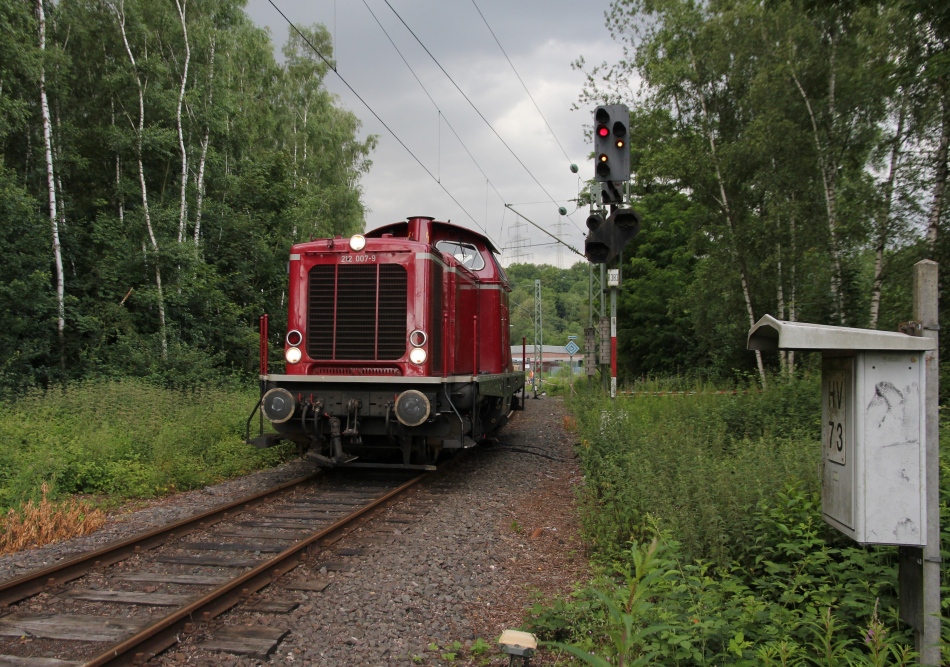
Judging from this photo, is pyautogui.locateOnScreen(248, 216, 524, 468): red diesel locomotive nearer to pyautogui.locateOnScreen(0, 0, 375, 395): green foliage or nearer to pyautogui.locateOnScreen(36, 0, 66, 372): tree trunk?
pyautogui.locateOnScreen(0, 0, 375, 395): green foliage

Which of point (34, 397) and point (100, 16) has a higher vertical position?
point (100, 16)

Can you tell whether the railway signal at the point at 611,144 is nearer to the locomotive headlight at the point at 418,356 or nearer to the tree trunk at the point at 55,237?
the locomotive headlight at the point at 418,356

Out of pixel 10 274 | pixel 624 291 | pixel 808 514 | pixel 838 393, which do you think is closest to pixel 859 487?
pixel 838 393

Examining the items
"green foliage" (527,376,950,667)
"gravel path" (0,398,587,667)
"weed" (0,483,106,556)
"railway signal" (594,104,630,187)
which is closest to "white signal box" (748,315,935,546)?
"green foliage" (527,376,950,667)

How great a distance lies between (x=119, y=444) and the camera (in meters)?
8.65

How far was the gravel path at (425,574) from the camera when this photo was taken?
356cm

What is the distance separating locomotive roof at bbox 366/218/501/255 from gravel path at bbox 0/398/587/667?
3698 mm

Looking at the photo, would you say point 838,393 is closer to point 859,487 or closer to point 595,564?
point 859,487

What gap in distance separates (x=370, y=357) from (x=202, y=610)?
417 centimetres

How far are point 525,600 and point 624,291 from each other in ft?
77.0

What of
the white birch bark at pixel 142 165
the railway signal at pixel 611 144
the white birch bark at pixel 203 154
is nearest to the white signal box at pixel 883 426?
the railway signal at pixel 611 144

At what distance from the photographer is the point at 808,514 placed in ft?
13.4

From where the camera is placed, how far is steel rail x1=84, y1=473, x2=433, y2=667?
3.28 meters

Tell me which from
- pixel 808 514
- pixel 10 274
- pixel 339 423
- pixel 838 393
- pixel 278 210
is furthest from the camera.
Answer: pixel 278 210
